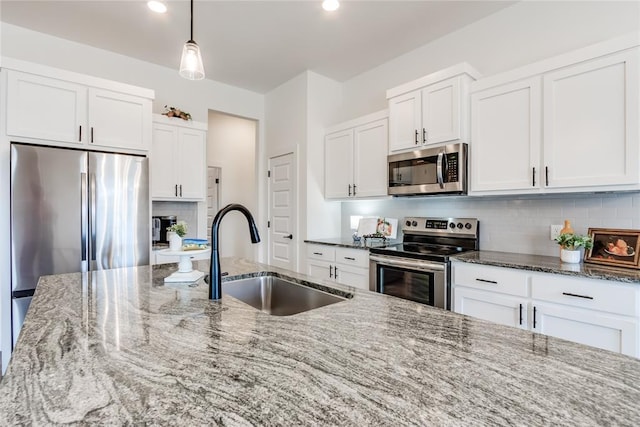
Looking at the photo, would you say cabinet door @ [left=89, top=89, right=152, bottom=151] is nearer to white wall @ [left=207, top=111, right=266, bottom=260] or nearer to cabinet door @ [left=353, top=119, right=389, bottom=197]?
cabinet door @ [left=353, top=119, right=389, bottom=197]

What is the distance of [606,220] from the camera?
6.97ft

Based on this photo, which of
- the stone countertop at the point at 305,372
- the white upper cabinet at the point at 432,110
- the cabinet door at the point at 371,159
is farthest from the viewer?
the cabinet door at the point at 371,159

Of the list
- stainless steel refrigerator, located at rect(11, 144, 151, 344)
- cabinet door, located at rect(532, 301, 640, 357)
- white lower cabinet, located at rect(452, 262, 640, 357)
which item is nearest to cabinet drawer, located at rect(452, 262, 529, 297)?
white lower cabinet, located at rect(452, 262, 640, 357)

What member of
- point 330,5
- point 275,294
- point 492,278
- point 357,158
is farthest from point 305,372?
point 357,158

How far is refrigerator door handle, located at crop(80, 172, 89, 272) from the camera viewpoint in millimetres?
2543

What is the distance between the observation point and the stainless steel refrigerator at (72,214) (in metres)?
2.35

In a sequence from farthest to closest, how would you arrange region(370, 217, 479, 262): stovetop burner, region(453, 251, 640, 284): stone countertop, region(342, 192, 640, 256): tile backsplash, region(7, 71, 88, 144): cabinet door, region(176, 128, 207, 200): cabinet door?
region(176, 128, 207, 200): cabinet door < region(370, 217, 479, 262): stovetop burner < region(7, 71, 88, 144): cabinet door < region(342, 192, 640, 256): tile backsplash < region(453, 251, 640, 284): stone countertop

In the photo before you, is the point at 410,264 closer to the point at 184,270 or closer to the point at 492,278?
the point at 492,278

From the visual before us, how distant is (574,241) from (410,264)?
1081 millimetres

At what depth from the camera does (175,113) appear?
354 centimetres

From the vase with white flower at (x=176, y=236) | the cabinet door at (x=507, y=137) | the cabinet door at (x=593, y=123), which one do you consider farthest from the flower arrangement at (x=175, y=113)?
the cabinet door at (x=593, y=123)

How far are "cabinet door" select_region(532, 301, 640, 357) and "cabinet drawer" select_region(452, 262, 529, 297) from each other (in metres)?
0.13

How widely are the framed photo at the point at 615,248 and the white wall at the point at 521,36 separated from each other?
1353mm

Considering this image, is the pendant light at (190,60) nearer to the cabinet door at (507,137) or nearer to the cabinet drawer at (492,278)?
the cabinet door at (507,137)
